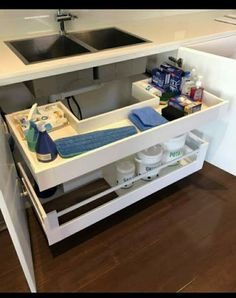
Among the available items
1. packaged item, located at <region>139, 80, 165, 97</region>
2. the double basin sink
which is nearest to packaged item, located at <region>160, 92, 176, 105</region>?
packaged item, located at <region>139, 80, 165, 97</region>

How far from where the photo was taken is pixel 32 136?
1.01 meters

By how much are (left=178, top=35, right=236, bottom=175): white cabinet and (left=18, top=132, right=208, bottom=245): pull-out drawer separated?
236 millimetres

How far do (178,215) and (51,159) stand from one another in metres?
0.87

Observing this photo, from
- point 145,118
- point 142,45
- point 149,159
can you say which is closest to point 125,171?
point 149,159

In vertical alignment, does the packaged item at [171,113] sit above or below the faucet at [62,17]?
below

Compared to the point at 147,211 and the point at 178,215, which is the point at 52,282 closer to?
the point at 147,211

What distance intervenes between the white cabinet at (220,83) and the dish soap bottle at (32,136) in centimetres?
103

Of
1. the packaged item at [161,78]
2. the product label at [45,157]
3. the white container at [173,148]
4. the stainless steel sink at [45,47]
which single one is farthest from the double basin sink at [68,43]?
the product label at [45,157]

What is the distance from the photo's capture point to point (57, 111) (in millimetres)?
1224

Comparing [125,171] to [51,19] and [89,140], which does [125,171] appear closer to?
[89,140]

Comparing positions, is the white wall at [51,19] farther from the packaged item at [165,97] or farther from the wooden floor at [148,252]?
the wooden floor at [148,252]

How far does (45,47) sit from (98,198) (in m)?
1.00

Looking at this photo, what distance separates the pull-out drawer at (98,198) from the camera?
1.16m
